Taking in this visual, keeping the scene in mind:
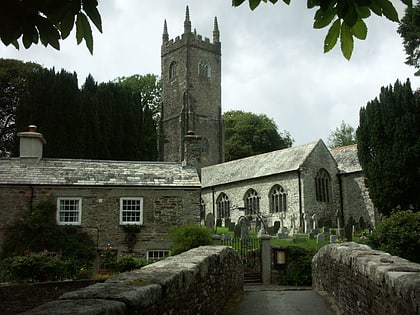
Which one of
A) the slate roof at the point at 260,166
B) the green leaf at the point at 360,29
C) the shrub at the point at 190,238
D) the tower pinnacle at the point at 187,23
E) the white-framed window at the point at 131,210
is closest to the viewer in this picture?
the green leaf at the point at 360,29

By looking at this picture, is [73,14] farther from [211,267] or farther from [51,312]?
[211,267]

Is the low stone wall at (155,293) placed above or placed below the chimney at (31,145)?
below

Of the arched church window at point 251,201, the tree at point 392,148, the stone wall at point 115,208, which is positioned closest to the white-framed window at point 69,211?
the stone wall at point 115,208

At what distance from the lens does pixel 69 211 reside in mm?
20484

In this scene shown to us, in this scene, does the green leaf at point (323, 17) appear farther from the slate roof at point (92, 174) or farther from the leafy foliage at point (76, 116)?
the leafy foliage at point (76, 116)

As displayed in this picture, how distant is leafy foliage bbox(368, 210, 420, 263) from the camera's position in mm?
16281

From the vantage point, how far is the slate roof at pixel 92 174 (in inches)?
814

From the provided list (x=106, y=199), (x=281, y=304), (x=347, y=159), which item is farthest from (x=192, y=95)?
(x=281, y=304)

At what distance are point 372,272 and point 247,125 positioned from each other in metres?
59.1

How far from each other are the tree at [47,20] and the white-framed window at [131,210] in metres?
17.9

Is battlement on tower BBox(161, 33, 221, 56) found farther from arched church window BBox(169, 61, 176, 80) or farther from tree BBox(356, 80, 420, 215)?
tree BBox(356, 80, 420, 215)

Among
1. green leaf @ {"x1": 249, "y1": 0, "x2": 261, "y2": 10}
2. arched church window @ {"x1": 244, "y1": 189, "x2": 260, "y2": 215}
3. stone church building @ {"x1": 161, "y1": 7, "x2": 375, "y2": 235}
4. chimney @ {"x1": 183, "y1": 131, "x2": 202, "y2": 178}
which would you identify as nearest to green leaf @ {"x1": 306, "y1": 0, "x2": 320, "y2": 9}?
green leaf @ {"x1": 249, "y1": 0, "x2": 261, "y2": 10}

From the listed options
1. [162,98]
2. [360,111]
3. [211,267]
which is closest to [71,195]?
[211,267]

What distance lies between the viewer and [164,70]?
6344 cm
